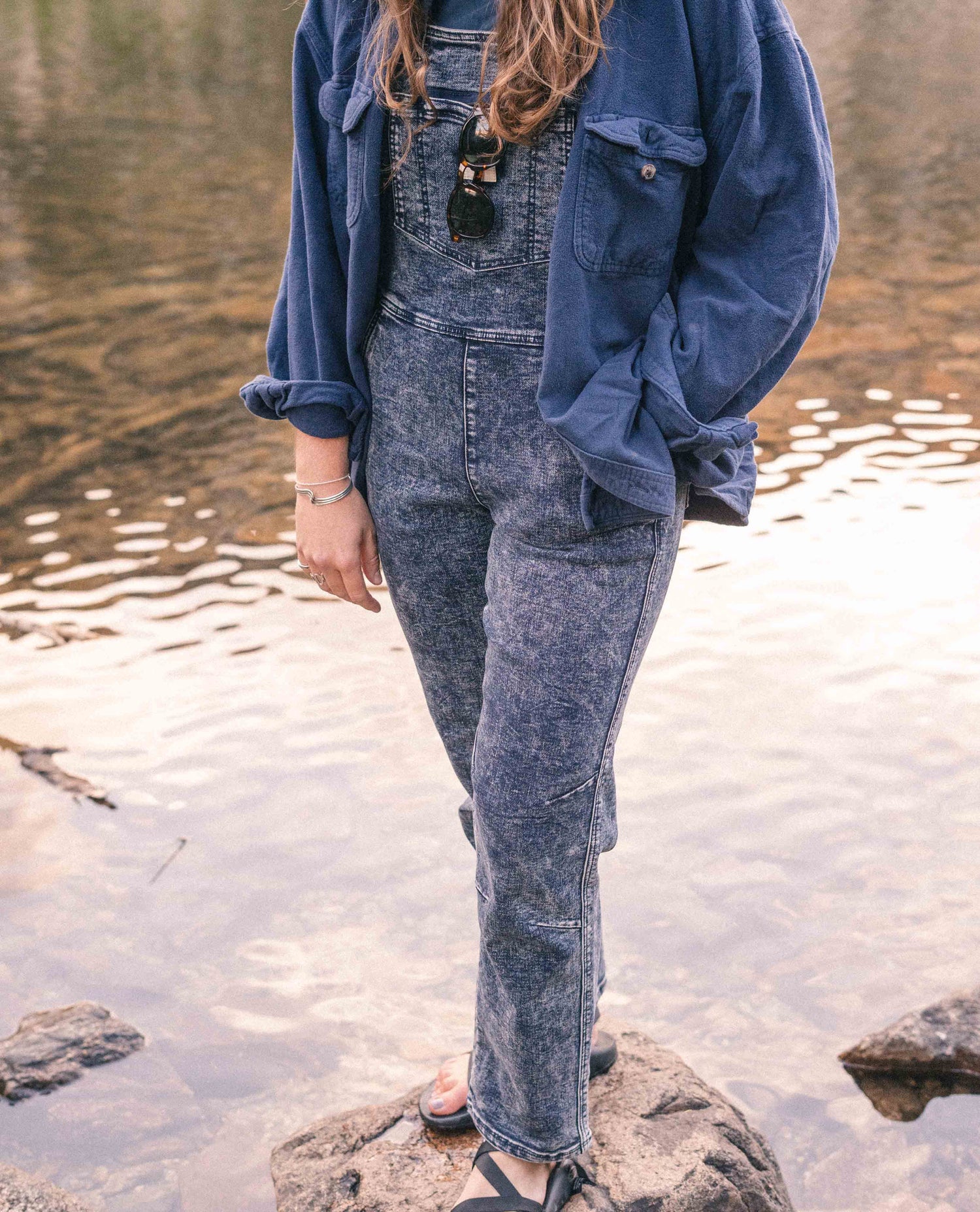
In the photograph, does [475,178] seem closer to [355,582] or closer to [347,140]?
[347,140]

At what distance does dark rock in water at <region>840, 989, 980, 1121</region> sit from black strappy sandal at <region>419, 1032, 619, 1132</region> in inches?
22.7

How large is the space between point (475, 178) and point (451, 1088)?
1.29 metres

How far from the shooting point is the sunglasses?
4.30ft

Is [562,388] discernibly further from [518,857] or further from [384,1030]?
[384,1030]

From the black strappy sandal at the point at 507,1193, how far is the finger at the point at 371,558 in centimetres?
75

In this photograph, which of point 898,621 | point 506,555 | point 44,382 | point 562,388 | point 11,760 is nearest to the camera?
point 562,388

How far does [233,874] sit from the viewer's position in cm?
279

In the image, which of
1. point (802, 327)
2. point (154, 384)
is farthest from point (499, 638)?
point (154, 384)

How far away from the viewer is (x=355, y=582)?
159 cm

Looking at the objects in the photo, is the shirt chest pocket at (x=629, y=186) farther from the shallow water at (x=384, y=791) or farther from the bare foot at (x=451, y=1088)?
the shallow water at (x=384, y=791)

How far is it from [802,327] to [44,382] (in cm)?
476

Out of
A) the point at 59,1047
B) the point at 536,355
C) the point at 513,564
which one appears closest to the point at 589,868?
the point at 513,564

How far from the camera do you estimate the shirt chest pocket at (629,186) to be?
1.26 meters

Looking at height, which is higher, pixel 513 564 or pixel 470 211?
pixel 470 211
